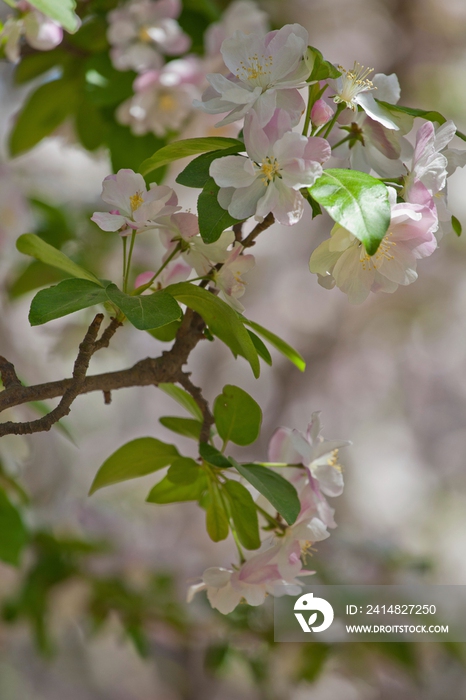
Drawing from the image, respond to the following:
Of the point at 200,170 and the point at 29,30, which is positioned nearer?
the point at 200,170

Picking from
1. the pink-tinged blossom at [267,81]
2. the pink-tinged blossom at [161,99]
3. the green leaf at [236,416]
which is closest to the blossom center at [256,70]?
the pink-tinged blossom at [267,81]

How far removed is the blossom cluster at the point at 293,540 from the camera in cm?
45

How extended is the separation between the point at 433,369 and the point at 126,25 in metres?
1.82

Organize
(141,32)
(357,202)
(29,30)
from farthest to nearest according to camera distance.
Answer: (141,32), (29,30), (357,202)

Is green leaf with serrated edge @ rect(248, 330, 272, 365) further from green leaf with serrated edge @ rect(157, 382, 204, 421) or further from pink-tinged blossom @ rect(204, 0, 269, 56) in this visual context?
pink-tinged blossom @ rect(204, 0, 269, 56)

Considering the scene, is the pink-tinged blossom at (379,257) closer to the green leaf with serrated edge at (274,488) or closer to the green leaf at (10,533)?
the green leaf with serrated edge at (274,488)

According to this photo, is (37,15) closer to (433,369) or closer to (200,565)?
(200,565)

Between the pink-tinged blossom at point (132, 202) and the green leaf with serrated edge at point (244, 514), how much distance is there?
0.18 meters

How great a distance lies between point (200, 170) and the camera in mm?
404

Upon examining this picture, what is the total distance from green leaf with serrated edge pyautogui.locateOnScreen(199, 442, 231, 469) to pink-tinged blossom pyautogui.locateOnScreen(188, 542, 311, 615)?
0.23 ft

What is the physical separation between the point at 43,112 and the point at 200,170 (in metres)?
0.61

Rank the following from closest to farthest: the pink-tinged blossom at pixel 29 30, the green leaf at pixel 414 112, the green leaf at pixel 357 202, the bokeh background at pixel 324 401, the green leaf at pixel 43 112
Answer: the green leaf at pixel 357 202
the green leaf at pixel 414 112
the pink-tinged blossom at pixel 29 30
the green leaf at pixel 43 112
the bokeh background at pixel 324 401

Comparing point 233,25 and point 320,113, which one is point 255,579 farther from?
point 233,25

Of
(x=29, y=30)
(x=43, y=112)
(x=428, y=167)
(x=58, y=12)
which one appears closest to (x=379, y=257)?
(x=428, y=167)
